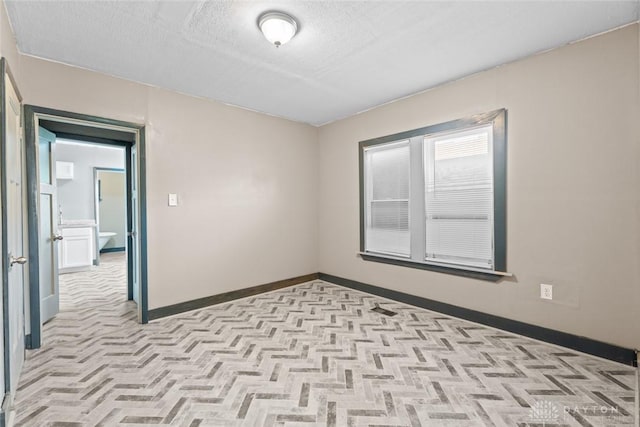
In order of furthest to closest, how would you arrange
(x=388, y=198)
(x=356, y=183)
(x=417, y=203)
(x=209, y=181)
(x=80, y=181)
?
(x=80, y=181) → (x=356, y=183) → (x=388, y=198) → (x=209, y=181) → (x=417, y=203)

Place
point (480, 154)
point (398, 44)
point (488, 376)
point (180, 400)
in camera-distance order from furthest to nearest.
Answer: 1. point (480, 154)
2. point (398, 44)
3. point (488, 376)
4. point (180, 400)

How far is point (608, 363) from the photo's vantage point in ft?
7.64

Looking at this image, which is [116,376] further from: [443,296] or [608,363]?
[608,363]

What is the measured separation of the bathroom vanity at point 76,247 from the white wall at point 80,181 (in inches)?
48.9

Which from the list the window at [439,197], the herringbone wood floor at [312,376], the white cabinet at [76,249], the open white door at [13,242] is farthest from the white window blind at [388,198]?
the white cabinet at [76,249]

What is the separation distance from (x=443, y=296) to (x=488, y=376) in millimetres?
1274

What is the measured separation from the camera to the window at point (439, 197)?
9.85ft

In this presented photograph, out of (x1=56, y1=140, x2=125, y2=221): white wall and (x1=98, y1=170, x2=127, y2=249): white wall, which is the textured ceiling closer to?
(x1=56, y1=140, x2=125, y2=221): white wall

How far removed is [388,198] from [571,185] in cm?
191

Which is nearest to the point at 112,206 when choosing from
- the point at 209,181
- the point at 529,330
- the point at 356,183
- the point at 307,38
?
the point at 209,181

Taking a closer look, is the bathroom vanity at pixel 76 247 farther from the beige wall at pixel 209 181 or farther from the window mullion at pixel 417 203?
the window mullion at pixel 417 203

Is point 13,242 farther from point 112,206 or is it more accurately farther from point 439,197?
point 112,206

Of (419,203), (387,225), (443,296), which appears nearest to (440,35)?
(419,203)

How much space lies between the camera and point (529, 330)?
2.77m
